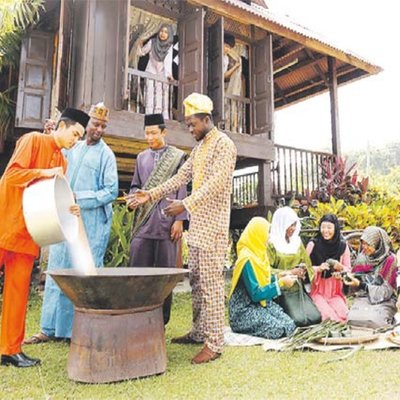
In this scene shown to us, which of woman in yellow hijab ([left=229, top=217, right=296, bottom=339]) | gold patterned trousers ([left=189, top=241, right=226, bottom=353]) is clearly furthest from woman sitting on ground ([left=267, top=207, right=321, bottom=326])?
gold patterned trousers ([left=189, top=241, right=226, bottom=353])

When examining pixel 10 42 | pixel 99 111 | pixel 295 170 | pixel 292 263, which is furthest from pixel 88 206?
pixel 295 170

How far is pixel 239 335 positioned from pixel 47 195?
192 cm

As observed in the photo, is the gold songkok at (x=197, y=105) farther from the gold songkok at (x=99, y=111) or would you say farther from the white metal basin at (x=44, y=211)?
the white metal basin at (x=44, y=211)

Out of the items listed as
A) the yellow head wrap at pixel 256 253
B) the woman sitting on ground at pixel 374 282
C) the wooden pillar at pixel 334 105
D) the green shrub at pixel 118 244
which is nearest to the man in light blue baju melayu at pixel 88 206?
the yellow head wrap at pixel 256 253

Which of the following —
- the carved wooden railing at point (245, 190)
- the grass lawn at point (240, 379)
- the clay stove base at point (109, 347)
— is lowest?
the grass lawn at point (240, 379)

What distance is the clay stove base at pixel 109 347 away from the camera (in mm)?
2305

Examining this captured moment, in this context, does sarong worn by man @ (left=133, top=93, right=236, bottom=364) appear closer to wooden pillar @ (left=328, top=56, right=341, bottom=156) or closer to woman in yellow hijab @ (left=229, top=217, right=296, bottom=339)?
woman in yellow hijab @ (left=229, top=217, right=296, bottom=339)

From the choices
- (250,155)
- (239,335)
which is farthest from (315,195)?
(239,335)

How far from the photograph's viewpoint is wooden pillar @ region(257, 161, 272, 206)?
7641 millimetres

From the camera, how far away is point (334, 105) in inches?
362

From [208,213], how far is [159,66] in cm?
452

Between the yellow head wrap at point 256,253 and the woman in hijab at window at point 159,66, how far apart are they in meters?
3.48

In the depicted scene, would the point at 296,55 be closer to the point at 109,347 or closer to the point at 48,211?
the point at 48,211

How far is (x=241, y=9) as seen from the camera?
6.84 metres
